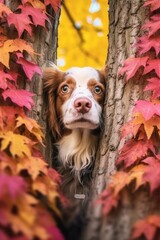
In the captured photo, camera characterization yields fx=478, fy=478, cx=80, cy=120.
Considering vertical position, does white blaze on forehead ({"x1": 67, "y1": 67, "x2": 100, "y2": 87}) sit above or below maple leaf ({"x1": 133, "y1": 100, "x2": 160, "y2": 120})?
above

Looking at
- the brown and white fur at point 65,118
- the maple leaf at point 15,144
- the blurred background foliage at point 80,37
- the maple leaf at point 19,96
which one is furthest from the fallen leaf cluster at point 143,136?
the blurred background foliage at point 80,37

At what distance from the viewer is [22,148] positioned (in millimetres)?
3312

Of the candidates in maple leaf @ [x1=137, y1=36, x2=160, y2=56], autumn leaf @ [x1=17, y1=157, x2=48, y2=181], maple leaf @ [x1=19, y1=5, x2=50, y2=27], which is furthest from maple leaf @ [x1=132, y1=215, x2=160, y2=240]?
maple leaf @ [x1=19, y1=5, x2=50, y2=27]

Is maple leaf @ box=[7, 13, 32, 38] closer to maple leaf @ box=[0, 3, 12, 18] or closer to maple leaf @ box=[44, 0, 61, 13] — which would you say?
maple leaf @ box=[0, 3, 12, 18]

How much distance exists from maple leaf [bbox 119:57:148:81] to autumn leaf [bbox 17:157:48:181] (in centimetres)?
108

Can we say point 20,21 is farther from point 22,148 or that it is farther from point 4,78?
point 22,148

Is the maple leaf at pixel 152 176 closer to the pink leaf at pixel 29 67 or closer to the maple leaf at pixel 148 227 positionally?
the maple leaf at pixel 148 227

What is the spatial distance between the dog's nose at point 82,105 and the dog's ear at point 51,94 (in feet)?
1.70

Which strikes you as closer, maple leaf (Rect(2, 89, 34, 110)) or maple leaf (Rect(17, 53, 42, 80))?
maple leaf (Rect(2, 89, 34, 110))

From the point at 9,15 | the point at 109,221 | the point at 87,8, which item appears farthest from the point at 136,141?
the point at 87,8

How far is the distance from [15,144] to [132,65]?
1.19m

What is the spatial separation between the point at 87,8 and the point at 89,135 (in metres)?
3.51

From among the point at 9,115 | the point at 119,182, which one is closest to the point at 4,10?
the point at 9,115

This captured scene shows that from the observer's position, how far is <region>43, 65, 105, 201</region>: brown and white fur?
14.3 ft
